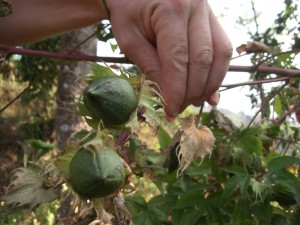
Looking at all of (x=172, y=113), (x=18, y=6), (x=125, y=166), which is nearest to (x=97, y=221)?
(x=125, y=166)

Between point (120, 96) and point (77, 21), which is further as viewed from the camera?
point (77, 21)

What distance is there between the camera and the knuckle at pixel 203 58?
2.59 ft

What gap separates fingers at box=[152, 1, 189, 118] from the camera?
79 centimetres

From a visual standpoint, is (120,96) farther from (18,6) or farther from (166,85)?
(18,6)

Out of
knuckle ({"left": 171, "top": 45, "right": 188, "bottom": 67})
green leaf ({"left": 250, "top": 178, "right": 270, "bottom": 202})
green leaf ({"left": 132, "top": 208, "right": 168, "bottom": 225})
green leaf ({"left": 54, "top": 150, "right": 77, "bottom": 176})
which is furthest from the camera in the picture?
green leaf ({"left": 132, "top": 208, "right": 168, "bottom": 225})

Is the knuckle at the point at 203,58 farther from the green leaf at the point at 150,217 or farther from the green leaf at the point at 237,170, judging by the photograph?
the green leaf at the point at 150,217

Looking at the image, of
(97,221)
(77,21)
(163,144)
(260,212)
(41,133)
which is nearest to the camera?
(97,221)

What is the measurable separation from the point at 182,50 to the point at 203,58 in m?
0.04

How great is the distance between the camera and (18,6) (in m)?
1.23

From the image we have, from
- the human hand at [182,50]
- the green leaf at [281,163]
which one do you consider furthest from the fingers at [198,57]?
the green leaf at [281,163]

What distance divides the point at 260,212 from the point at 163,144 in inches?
16.0

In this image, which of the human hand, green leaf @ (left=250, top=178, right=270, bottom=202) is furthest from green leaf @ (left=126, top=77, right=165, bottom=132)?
green leaf @ (left=250, top=178, right=270, bottom=202)

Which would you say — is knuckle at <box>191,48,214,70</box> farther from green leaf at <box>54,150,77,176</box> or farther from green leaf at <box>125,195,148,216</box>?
green leaf at <box>125,195,148,216</box>

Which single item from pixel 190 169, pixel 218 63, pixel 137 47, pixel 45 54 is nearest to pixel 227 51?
pixel 218 63
